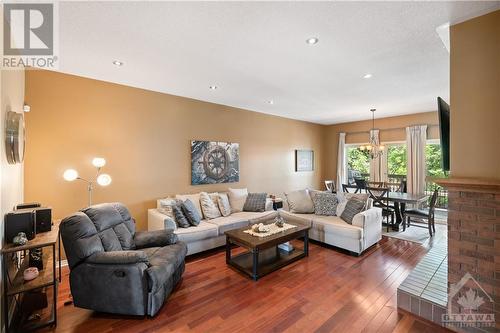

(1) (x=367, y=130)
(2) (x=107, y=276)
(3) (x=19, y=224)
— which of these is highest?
(1) (x=367, y=130)

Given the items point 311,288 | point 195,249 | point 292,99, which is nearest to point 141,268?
point 195,249

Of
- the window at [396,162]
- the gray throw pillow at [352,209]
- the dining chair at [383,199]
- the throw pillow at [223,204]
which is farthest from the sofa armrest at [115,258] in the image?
the window at [396,162]

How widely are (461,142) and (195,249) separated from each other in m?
3.45

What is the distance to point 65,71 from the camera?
3039mm

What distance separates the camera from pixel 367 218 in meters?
3.56

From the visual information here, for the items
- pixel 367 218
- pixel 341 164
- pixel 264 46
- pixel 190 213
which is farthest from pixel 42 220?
pixel 341 164

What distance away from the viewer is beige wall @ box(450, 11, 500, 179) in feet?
6.15

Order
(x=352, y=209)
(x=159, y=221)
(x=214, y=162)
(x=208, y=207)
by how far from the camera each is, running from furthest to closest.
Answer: (x=214, y=162), (x=208, y=207), (x=352, y=209), (x=159, y=221)

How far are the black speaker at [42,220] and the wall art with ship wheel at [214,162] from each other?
232cm

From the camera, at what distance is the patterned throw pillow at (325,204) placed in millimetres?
4160

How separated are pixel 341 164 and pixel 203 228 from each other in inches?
210

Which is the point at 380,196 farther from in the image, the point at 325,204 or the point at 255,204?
the point at 255,204

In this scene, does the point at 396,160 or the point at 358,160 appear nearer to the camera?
the point at 396,160

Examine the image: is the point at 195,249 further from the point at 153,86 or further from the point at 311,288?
the point at 153,86
